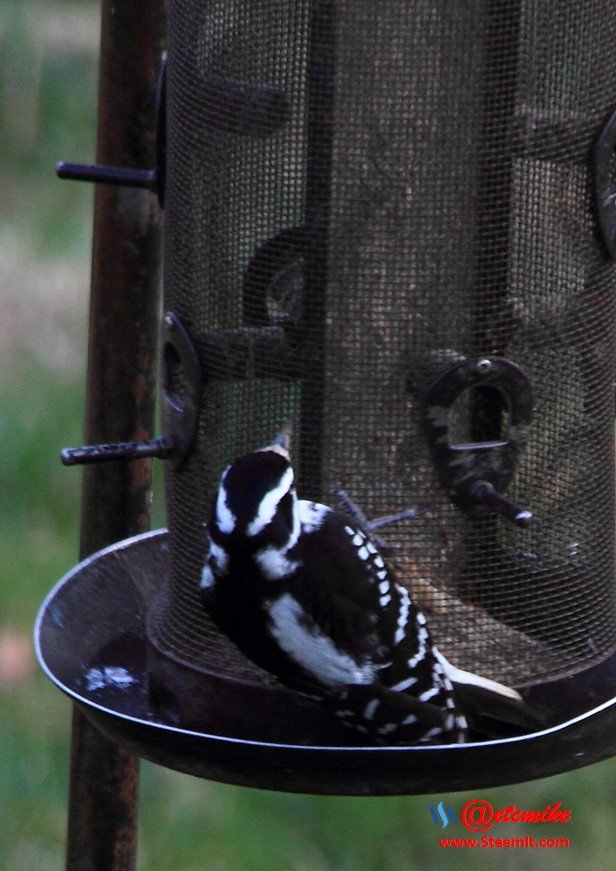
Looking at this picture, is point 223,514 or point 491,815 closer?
point 223,514

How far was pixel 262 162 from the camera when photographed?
2.47m

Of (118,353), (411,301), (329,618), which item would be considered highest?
(411,301)

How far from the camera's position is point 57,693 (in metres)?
4.11

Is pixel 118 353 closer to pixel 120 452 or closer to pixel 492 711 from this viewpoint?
pixel 120 452

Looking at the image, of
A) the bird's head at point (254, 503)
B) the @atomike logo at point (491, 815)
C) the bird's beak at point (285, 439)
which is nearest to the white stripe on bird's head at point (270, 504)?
the bird's head at point (254, 503)

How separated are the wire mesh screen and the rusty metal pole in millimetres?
74

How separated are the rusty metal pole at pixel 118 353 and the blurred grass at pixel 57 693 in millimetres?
841

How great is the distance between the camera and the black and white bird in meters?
2.34

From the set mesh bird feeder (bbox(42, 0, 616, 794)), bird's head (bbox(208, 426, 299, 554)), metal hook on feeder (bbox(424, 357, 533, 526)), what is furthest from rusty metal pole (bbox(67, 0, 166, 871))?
metal hook on feeder (bbox(424, 357, 533, 526))

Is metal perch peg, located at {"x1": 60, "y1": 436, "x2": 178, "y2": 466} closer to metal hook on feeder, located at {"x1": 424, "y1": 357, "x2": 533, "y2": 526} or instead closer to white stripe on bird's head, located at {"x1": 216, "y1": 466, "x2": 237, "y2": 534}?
white stripe on bird's head, located at {"x1": 216, "y1": 466, "x2": 237, "y2": 534}

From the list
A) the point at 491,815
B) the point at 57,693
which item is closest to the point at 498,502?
the point at 491,815

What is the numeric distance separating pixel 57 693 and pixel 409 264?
6.83ft

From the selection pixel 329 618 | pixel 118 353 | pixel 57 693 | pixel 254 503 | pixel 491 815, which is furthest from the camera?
pixel 57 693

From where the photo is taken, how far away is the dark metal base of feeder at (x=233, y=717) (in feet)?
6.95
